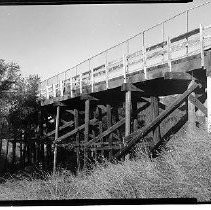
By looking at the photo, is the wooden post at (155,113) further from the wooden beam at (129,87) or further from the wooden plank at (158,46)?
the wooden plank at (158,46)

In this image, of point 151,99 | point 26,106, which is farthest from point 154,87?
point 26,106

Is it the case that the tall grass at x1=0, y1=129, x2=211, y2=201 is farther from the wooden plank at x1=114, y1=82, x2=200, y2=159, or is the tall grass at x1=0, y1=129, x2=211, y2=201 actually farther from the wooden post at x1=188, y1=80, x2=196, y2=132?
the wooden post at x1=188, y1=80, x2=196, y2=132

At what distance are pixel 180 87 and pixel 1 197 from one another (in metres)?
5.61

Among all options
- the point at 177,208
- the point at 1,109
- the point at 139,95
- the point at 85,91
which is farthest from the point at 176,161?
the point at 85,91

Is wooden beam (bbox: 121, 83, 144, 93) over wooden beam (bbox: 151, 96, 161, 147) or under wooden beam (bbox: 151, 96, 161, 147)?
over

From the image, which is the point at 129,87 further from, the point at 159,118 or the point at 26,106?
the point at 26,106

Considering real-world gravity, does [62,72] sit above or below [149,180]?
above

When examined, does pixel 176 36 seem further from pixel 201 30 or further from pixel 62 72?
pixel 62 72

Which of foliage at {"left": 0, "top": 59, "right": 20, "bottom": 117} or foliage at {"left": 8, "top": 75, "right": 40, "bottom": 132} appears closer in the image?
foliage at {"left": 0, "top": 59, "right": 20, "bottom": 117}

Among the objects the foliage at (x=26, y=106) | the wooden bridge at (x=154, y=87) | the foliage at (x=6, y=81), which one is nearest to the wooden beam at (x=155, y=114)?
the wooden bridge at (x=154, y=87)

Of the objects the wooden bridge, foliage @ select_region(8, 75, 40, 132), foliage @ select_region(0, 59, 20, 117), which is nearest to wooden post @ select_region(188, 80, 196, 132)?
the wooden bridge

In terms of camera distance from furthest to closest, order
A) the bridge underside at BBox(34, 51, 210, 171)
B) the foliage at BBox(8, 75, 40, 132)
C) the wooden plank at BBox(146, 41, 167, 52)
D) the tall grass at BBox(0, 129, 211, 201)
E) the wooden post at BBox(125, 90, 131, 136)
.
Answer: the foliage at BBox(8, 75, 40, 132) < the wooden post at BBox(125, 90, 131, 136) < the wooden plank at BBox(146, 41, 167, 52) < the bridge underside at BBox(34, 51, 210, 171) < the tall grass at BBox(0, 129, 211, 201)

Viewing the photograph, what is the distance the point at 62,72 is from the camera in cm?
1708

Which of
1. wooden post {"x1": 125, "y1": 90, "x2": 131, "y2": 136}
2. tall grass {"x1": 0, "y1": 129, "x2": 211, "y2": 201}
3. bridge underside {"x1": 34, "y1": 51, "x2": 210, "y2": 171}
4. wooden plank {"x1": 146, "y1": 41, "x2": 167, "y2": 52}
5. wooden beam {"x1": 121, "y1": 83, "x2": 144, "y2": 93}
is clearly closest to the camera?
tall grass {"x1": 0, "y1": 129, "x2": 211, "y2": 201}
